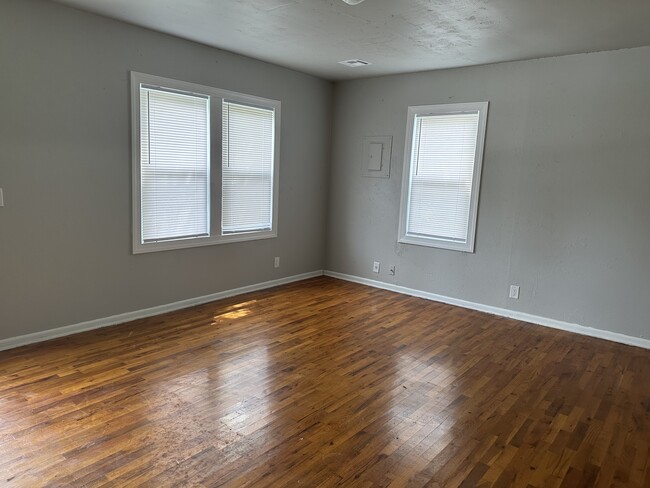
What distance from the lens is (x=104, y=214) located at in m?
3.75

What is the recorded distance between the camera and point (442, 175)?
4988mm

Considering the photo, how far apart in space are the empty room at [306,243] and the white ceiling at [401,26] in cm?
3

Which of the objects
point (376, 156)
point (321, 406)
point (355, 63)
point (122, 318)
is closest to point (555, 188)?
point (376, 156)

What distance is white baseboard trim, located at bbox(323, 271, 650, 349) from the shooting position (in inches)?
157

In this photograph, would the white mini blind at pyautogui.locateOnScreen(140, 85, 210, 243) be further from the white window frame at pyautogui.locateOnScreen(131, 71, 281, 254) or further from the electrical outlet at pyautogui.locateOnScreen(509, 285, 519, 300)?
the electrical outlet at pyautogui.locateOnScreen(509, 285, 519, 300)

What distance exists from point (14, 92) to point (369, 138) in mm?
3664

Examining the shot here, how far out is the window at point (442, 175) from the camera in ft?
15.6

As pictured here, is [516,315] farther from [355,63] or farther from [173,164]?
[173,164]

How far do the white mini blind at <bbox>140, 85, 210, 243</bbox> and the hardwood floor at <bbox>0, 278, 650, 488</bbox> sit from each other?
902mm


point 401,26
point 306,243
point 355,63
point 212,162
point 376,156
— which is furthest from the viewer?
point 306,243

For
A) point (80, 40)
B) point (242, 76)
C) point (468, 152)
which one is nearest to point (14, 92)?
point (80, 40)

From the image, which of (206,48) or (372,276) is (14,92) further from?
(372,276)

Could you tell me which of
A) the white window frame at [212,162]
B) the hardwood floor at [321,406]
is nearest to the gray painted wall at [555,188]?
the hardwood floor at [321,406]

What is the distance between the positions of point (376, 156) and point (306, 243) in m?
1.43
